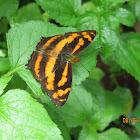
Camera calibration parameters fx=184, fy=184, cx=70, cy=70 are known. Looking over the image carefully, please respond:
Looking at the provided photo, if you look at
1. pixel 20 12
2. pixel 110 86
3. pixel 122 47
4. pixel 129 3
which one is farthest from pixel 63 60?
pixel 129 3

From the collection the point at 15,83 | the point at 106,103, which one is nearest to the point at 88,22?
the point at 15,83

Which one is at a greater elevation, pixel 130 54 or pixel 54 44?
pixel 54 44

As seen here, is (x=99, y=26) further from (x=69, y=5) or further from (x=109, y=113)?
(x=109, y=113)

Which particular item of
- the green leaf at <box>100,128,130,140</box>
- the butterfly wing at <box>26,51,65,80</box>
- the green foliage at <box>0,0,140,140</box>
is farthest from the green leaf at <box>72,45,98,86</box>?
the green leaf at <box>100,128,130,140</box>

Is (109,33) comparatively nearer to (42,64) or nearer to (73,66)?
(73,66)

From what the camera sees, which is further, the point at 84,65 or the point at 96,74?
the point at 96,74

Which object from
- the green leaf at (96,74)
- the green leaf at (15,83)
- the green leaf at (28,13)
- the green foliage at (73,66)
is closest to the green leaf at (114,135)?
the green foliage at (73,66)

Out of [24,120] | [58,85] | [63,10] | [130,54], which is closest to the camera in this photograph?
[24,120]
